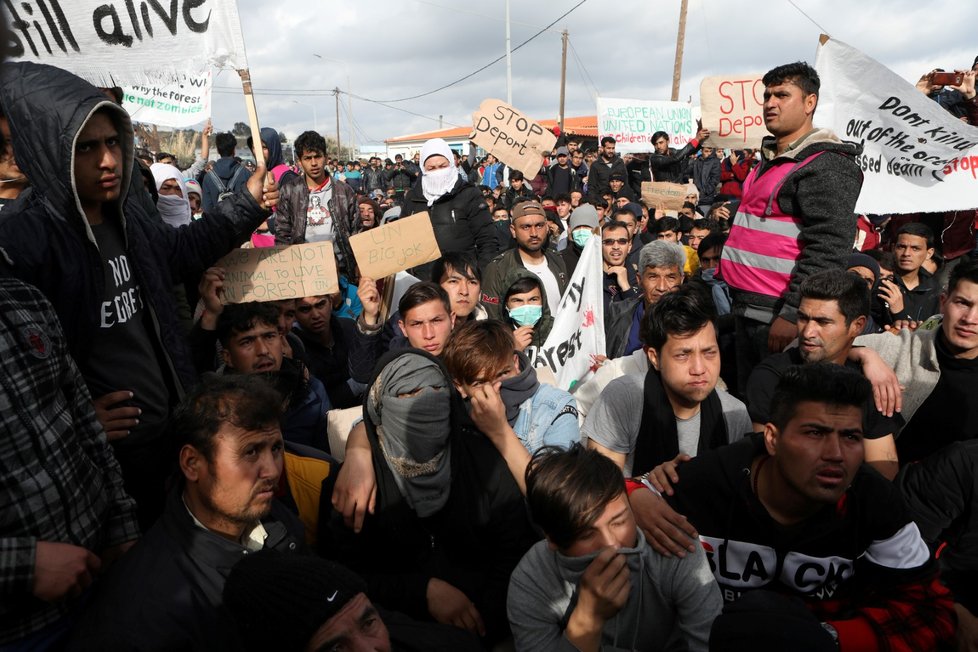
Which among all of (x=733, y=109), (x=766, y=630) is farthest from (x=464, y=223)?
(x=766, y=630)

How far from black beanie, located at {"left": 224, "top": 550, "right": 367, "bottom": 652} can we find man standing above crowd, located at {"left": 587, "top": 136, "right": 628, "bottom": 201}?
11.0 metres

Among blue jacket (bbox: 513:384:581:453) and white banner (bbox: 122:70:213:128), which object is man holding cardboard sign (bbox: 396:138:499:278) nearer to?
white banner (bbox: 122:70:213:128)

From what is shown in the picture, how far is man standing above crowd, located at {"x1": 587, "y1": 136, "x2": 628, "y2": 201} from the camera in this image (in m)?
12.1

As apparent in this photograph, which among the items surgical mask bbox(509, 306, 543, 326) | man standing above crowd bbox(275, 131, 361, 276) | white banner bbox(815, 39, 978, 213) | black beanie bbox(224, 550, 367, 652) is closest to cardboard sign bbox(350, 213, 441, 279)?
surgical mask bbox(509, 306, 543, 326)

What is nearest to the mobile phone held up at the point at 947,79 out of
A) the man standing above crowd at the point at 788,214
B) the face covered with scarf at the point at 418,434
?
the man standing above crowd at the point at 788,214

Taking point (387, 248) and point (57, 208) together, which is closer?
point (57, 208)

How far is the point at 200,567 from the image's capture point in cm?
194

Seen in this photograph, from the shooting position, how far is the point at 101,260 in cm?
223

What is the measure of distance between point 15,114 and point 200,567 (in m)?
1.57

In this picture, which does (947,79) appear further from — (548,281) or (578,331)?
(578,331)

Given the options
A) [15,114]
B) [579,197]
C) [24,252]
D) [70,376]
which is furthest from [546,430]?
[579,197]

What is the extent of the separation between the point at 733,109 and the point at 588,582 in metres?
6.07

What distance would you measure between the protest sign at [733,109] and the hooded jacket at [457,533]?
5249 millimetres

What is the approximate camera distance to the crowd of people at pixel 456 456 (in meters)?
1.73
